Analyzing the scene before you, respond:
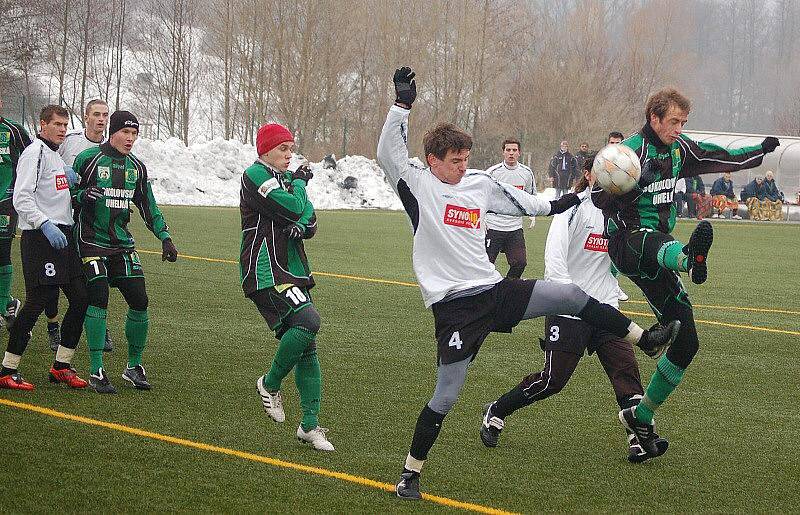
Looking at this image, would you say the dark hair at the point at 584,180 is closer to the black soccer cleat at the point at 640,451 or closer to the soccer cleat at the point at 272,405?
the black soccer cleat at the point at 640,451

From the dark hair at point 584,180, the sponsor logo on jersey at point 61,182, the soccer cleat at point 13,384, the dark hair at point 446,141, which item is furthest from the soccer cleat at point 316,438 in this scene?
the sponsor logo on jersey at point 61,182

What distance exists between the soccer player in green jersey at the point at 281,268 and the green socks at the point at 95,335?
1809 millimetres

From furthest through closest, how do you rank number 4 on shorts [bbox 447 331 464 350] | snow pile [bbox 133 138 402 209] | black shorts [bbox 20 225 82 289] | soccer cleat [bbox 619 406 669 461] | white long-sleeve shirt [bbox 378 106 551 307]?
snow pile [bbox 133 138 402 209] < black shorts [bbox 20 225 82 289] < soccer cleat [bbox 619 406 669 461] < white long-sleeve shirt [bbox 378 106 551 307] < number 4 on shorts [bbox 447 331 464 350]

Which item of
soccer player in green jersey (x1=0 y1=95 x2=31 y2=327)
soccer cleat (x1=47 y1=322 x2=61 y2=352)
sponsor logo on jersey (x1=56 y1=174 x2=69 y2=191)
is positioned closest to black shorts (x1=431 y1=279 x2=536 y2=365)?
sponsor logo on jersey (x1=56 y1=174 x2=69 y2=191)

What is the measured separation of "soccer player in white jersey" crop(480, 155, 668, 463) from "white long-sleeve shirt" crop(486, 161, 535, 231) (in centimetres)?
759

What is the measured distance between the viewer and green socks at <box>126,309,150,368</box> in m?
8.34

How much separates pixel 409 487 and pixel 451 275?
1.12 metres

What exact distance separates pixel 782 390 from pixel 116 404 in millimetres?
5192

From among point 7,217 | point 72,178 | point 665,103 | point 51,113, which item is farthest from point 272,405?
point 7,217

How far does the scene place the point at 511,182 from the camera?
15.8 meters

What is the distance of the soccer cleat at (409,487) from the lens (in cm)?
575

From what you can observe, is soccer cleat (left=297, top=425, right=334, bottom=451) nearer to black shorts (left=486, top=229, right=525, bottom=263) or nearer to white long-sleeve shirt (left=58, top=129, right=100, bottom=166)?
white long-sleeve shirt (left=58, top=129, right=100, bottom=166)

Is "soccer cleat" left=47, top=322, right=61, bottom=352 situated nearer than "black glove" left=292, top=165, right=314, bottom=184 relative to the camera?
No

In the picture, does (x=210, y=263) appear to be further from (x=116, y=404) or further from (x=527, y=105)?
(x=527, y=105)
